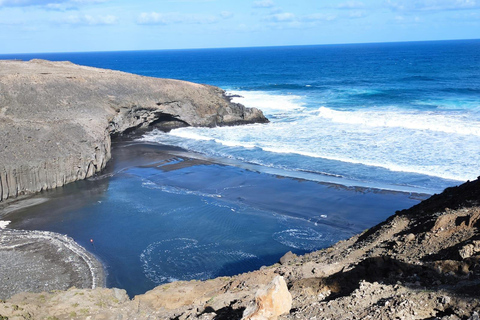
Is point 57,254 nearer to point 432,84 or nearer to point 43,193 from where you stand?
point 43,193

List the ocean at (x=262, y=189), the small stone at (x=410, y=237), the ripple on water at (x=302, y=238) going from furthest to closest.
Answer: the ripple on water at (x=302, y=238)
the ocean at (x=262, y=189)
the small stone at (x=410, y=237)

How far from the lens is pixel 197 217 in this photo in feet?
75.6

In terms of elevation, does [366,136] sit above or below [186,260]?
above

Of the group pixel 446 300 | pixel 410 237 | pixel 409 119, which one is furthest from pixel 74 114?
pixel 446 300

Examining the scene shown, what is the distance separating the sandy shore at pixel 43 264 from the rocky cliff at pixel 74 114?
6.57 m

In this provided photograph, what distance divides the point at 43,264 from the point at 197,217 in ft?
24.9

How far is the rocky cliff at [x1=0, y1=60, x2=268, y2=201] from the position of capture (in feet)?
88.9

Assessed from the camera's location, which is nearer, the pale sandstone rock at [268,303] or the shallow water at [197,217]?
the pale sandstone rock at [268,303]

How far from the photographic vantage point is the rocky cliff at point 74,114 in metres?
27.1

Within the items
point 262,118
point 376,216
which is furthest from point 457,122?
point 376,216

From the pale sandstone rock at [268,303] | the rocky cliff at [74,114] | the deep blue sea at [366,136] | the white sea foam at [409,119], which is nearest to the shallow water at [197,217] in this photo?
the rocky cliff at [74,114]

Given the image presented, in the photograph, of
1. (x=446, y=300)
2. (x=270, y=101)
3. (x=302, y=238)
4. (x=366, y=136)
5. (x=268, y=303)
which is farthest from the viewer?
(x=270, y=101)

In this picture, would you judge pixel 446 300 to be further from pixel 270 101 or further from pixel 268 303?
pixel 270 101

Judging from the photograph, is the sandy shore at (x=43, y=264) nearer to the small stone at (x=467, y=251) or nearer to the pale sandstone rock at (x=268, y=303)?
the pale sandstone rock at (x=268, y=303)
